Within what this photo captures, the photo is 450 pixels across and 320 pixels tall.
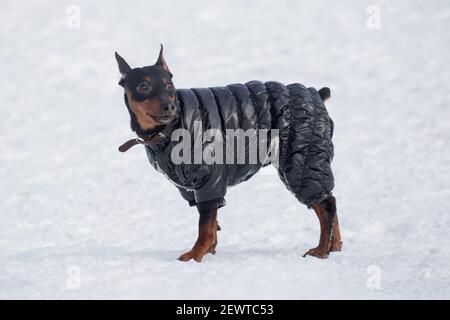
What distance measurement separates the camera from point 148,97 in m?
6.56

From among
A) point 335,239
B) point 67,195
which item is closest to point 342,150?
point 67,195

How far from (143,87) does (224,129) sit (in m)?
0.82

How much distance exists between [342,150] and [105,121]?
449 centimetres

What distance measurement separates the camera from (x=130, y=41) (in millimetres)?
17484

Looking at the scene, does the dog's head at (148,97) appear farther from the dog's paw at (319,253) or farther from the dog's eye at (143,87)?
the dog's paw at (319,253)

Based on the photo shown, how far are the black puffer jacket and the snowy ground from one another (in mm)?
670

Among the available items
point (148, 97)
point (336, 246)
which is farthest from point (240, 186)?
point (148, 97)

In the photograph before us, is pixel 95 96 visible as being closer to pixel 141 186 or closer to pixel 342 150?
pixel 141 186

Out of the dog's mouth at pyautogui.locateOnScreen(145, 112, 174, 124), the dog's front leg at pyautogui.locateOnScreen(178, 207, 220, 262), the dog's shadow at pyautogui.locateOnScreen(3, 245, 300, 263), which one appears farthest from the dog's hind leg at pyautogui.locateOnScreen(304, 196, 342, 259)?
the dog's mouth at pyautogui.locateOnScreen(145, 112, 174, 124)

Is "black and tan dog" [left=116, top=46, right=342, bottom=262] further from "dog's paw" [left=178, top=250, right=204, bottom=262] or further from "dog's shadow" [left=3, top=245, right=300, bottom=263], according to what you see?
"dog's shadow" [left=3, top=245, right=300, bottom=263]

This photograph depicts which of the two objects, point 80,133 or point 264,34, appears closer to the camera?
point 80,133

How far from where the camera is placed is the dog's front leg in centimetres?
684

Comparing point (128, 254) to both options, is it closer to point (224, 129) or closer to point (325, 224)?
point (224, 129)

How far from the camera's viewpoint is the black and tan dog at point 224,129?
6660 millimetres
